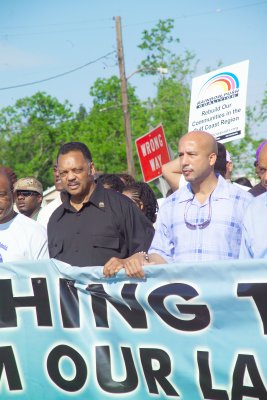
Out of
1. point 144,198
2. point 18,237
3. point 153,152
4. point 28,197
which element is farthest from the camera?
point 153,152

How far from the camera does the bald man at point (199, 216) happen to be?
5051 millimetres

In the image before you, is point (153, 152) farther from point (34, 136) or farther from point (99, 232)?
point (34, 136)

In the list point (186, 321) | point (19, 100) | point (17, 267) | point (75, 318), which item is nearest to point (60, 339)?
point (75, 318)

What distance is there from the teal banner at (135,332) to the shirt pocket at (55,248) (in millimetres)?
443

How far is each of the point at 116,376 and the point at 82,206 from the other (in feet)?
4.61

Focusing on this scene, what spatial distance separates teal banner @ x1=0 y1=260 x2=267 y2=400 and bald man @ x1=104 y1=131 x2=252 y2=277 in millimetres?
295

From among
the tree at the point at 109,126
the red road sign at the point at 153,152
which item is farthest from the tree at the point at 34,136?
the red road sign at the point at 153,152

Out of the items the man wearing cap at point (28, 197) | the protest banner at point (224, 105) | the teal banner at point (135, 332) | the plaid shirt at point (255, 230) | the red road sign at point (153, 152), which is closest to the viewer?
the teal banner at point (135, 332)

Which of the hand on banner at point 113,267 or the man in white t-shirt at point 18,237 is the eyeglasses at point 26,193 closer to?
the man in white t-shirt at point 18,237

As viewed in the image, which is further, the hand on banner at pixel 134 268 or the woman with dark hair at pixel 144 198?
the woman with dark hair at pixel 144 198

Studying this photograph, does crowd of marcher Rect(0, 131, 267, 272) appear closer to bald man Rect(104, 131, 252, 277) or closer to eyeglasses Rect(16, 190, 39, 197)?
bald man Rect(104, 131, 252, 277)

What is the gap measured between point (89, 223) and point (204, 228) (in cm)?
101

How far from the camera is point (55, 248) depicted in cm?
577

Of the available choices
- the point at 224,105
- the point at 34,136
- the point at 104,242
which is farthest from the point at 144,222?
the point at 34,136
